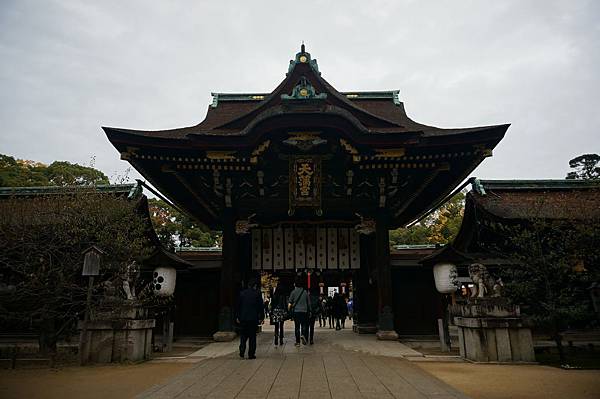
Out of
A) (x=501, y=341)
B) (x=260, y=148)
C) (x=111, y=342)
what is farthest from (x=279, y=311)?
(x=501, y=341)

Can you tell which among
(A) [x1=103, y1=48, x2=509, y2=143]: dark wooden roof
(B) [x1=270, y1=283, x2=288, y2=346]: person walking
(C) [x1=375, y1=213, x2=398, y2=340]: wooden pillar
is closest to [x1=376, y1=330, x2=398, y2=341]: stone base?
(C) [x1=375, y1=213, x2=398, y2=340]: wooden pillar

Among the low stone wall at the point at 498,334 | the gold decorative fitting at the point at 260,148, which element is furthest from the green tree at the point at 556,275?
the gold decorative fitting at the point at 260,148

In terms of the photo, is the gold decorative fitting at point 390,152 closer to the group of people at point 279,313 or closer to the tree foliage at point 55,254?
the group of people at point 279,313

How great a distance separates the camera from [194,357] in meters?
7.89

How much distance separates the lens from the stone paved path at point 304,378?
4.78m

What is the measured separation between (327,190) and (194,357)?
5.81 m

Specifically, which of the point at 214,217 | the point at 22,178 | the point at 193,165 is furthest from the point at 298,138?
the point at 22,178

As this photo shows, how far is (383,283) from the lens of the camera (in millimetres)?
10914

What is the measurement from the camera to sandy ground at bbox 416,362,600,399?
493cm

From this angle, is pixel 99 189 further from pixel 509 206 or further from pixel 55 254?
pixel 509 206

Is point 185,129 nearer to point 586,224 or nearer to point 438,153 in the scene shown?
point 438,153

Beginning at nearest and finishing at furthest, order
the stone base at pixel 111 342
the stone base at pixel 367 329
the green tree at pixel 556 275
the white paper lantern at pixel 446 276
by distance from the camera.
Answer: the stone base at pixel 111 342
the green tree at pixel 556 275
the white paper lantern at pixel 446 276
the stone base at pixel 367 329

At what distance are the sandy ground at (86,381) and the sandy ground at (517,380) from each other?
4389mm

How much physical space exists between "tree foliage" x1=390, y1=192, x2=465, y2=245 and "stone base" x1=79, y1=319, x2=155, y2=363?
1227 inches
